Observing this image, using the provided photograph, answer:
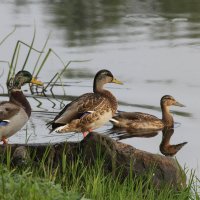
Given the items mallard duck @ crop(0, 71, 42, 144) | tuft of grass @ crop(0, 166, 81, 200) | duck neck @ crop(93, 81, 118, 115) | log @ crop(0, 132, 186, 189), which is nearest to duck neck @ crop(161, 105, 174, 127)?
duck neck @ crop(93, 81, 118, 115)

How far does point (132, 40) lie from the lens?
1645 cm

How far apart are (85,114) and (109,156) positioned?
314 centimetres

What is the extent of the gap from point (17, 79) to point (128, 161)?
282cm

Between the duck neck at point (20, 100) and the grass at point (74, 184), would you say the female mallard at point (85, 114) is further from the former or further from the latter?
the grass at point (74, 184)

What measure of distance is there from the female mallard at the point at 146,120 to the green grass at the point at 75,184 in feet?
13.7

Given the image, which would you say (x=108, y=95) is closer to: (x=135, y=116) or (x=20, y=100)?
(x=135, y=116)

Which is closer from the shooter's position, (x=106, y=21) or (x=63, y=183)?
(x=63, y=183)

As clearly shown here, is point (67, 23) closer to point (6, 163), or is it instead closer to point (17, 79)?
point (17, 79)

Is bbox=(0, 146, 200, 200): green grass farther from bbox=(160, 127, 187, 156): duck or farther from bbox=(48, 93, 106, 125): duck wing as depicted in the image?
bbox=(48, 93, 106, 125): duck wing

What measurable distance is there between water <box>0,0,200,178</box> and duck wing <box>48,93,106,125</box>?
28cm

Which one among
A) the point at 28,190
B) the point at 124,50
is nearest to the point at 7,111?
the point at 28,190

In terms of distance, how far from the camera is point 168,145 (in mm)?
10570

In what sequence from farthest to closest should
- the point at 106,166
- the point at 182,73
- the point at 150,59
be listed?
1. the point at 150,59
2. the point at 182,73
3. the point at 106,166

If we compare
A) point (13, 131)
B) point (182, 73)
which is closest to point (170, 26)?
point (182, 73)
